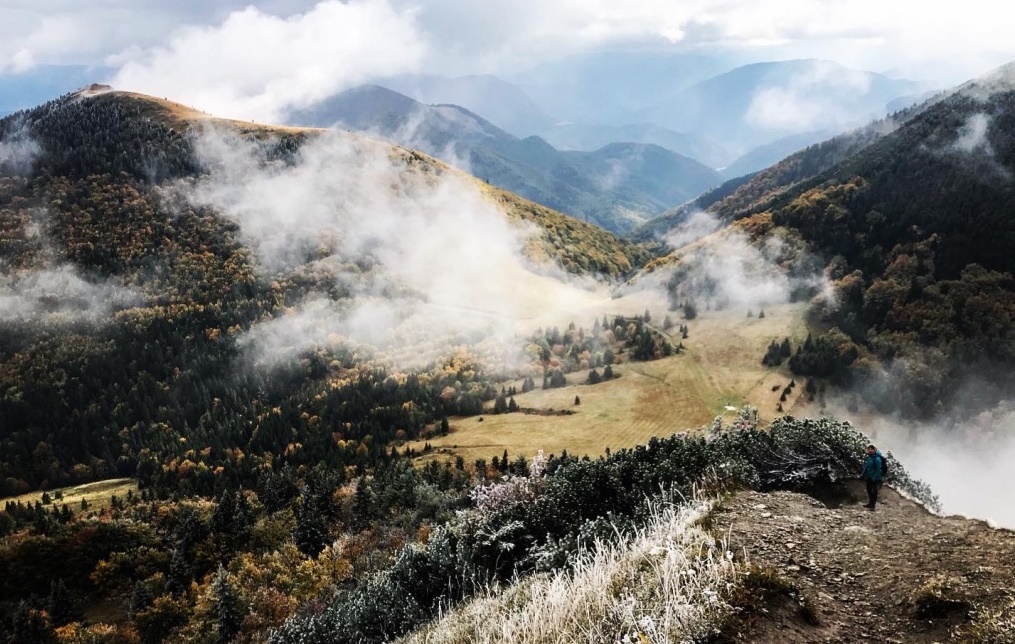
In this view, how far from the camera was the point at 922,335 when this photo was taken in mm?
152375

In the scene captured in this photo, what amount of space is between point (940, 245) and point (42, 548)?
243893 millimetres

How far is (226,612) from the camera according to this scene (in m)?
54.3

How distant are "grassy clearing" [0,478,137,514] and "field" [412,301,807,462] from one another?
93443 mm

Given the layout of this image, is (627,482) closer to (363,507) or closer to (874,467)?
(874,467)

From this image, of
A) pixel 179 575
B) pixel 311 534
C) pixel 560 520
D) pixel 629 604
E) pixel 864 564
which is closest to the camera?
pixel 629 604

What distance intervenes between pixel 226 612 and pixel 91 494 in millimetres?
157603

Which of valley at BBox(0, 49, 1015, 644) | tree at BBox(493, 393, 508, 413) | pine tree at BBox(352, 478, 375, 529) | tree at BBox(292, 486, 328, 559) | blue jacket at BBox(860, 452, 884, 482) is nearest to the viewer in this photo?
valley at BBox(0, 49, 1015, 644)

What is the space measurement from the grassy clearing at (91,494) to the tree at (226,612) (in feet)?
434

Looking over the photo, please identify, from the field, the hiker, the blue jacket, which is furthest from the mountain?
the blue jacket

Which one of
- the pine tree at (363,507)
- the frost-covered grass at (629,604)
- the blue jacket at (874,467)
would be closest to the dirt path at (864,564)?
the frost-covered grass at (629,604)

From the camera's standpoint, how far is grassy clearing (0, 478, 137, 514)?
531ft

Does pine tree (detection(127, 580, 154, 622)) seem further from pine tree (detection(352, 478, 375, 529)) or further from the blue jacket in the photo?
the blue jacket

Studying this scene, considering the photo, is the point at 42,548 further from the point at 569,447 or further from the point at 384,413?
the point at 569,447

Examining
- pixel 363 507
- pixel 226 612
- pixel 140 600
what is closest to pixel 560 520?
pixel 226 612
